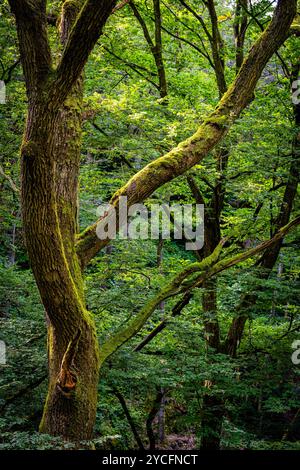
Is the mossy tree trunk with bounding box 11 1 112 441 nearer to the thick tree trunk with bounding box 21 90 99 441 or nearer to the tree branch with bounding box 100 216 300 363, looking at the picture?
the thick tree trunk with bounding box 21 90 99 441

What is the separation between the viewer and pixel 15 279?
336 inches

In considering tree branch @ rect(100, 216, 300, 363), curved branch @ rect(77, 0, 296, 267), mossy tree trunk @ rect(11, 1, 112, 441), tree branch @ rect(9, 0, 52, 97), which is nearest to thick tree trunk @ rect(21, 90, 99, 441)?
mossy tree trunk @ rect(11, 1, 112, 441)

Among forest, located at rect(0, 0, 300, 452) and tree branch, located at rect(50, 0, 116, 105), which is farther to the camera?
forest, located at rect(0, 0, 300, 452)

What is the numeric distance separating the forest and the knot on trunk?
0.01 metres

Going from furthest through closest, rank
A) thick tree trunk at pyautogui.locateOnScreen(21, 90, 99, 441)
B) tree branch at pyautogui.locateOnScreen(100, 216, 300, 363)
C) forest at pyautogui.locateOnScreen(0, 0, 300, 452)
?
tree branch at pyautogui.locateOnScreen(100, 216, 300, 363) → forest at pyautogui.locateOnScreen(0, 0, 300, 452) → thick tree trunk at pyautogui.locateOnScreen(21, 90, 99, 441)

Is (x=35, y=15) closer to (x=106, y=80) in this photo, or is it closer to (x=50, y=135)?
(x=50, y=135)

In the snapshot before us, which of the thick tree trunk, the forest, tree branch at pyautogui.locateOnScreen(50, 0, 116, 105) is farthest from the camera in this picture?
the forest

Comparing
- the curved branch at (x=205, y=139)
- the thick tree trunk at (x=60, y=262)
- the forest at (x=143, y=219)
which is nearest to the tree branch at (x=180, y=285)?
the forest at (x=143, y=219)

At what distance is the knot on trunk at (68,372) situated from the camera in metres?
3.77

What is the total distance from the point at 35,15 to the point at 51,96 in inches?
21.3

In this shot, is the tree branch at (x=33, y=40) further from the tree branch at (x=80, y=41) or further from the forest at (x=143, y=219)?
the tree branch at (x=80, y=41)

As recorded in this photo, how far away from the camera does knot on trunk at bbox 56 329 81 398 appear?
3771 mm

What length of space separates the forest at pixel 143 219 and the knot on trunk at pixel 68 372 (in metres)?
0.01
